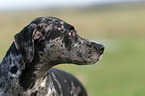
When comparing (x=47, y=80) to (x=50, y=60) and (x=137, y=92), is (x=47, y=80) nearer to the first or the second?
(x=50, y=60)

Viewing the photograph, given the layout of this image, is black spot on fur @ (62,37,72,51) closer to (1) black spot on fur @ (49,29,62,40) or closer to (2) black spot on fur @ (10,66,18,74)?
(1) black spot on fur @ (49,29,62,40)

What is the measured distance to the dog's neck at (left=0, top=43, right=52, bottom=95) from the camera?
4.52m

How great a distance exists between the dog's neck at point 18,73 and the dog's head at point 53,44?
14cm

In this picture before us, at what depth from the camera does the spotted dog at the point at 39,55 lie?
4.45 m

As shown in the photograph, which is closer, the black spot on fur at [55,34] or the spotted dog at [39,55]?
the spotted dog at [39,55]

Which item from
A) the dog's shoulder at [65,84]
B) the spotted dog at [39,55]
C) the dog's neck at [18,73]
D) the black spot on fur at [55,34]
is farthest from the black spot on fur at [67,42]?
the dog's shoulder at [65,84]

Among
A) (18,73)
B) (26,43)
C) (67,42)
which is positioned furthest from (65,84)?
(26,43)

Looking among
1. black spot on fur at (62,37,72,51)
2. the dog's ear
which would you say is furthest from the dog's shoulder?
the dog's ear

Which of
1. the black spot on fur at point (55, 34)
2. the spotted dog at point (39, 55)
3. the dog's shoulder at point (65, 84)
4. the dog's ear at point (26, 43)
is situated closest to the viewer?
the dog's ear at point (26, 43)

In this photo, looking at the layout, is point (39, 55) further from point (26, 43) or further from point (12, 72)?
point (12, 72)

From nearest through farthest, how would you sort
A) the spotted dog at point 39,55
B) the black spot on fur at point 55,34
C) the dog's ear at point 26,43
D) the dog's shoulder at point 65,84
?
the dog's ear at point 26,43
the spotted dog at point 39,55
the black spot on fur at point 55,34
the dog's shoulder at point 65,84

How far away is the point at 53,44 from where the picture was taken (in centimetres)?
459

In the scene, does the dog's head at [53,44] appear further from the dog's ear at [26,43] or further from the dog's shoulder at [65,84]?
the dog's shoulder at [65,84]

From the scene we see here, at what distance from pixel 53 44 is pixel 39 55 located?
0.28m
